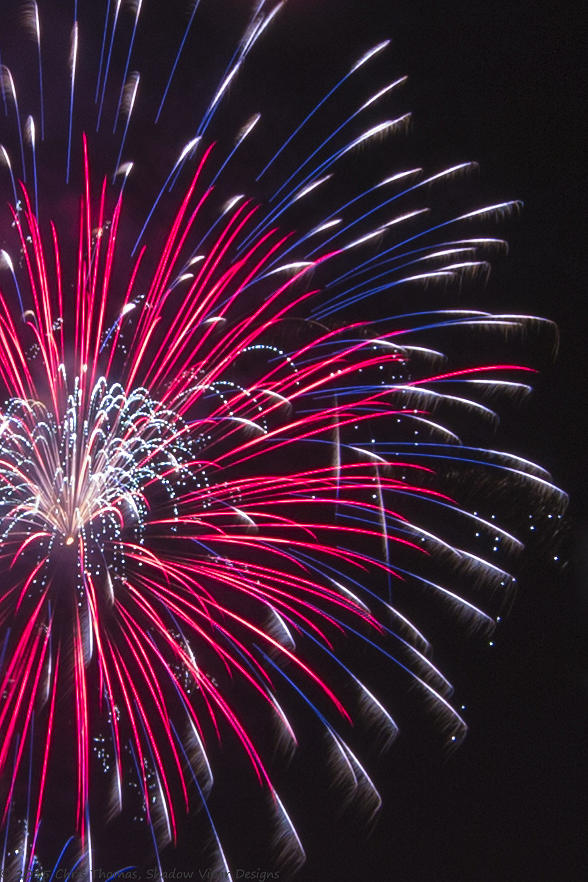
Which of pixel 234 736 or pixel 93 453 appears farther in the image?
pixel 234 736

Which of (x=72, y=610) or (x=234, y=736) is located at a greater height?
(x=72, y=610)

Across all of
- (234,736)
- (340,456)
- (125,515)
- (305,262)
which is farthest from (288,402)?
(234,736)

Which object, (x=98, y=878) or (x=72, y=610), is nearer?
(x=72, y=610)

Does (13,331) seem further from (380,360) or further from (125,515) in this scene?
(380,360)

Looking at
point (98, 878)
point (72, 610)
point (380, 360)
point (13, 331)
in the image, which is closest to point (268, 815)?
point (98, 878)

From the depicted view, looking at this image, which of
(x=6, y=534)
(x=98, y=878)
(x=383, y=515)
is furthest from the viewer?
(x=98, y=878)

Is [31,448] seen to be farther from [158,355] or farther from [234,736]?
[234,736]

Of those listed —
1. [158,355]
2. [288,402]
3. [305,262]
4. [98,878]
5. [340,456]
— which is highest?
[305,262]

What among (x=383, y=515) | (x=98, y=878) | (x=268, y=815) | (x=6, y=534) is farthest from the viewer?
(x=268, y=815)

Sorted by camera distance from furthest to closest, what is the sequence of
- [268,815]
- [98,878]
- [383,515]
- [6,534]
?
[268,815], [98,878], [383,515], [6,534]
